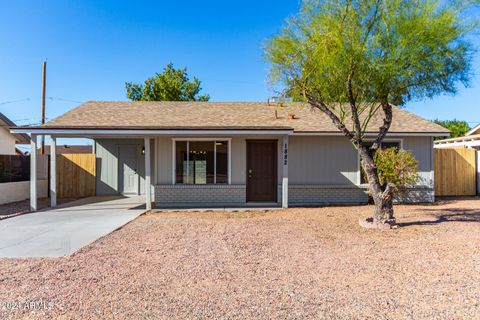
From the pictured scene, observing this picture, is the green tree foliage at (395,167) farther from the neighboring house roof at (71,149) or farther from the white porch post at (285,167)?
the neighboring house roof at (71,149)

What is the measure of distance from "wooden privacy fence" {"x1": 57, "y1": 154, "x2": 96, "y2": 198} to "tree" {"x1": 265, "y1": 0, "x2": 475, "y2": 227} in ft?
33.6

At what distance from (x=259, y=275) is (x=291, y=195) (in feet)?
25.3

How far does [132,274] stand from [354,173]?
9707 millimetres

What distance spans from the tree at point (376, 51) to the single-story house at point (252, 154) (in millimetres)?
2841

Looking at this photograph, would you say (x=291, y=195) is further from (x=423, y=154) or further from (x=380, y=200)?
(x=423, y=154)

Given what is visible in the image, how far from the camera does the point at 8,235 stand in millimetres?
7141

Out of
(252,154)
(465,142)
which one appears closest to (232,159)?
(252,154)

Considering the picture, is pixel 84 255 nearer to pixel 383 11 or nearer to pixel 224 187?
pixel 224 187

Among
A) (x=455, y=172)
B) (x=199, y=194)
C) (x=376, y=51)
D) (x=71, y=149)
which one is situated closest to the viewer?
(x=376, y=51)

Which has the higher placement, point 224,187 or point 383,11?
point 383,11

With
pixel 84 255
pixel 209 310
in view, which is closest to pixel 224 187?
pixel 84 255

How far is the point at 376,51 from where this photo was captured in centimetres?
741

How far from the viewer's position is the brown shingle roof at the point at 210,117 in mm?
11875

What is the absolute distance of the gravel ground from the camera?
358cm
